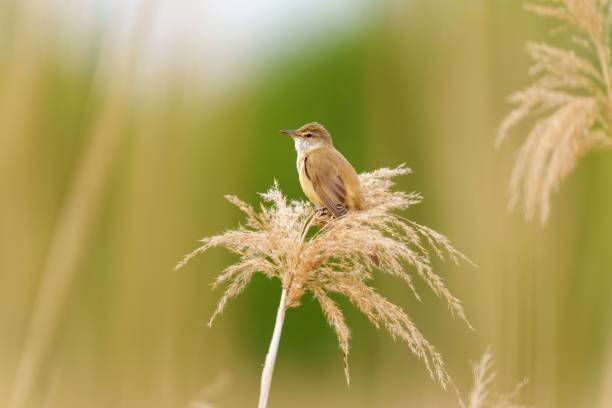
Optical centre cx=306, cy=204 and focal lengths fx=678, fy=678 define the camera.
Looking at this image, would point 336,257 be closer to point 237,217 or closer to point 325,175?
point 325,175

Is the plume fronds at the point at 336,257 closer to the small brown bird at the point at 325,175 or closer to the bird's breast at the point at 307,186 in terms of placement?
the small brown bird at the point at 325,175

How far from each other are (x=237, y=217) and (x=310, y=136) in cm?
253

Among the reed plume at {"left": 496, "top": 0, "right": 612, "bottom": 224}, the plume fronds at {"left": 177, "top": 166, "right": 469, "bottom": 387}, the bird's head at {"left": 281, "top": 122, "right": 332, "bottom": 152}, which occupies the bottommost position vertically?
the plume fronds at {"left": 177, "top": 166, "right": 469, "bottom": 387}

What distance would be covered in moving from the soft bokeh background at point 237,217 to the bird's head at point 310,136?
2.68 feet

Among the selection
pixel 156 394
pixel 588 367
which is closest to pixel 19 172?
pixel 156 394

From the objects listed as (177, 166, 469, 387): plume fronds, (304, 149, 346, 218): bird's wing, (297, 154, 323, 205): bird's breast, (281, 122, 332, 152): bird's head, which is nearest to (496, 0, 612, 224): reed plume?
(177, 166, 469, 387): plume fronds

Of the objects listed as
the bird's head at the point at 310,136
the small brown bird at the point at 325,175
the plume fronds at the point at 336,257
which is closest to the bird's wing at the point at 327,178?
the small brown bird at the point at 325,175

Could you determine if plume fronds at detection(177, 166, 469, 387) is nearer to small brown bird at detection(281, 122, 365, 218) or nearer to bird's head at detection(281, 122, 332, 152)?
small brown bird at detection(281, 122, 365, 218)

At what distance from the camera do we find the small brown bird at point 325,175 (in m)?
2.63

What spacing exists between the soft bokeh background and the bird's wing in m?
0.84

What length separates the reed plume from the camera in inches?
72.1

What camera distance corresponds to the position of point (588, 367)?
449cm

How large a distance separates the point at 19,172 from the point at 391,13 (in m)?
3.32

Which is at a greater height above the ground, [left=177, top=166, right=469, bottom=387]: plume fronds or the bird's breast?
the bird's breast
